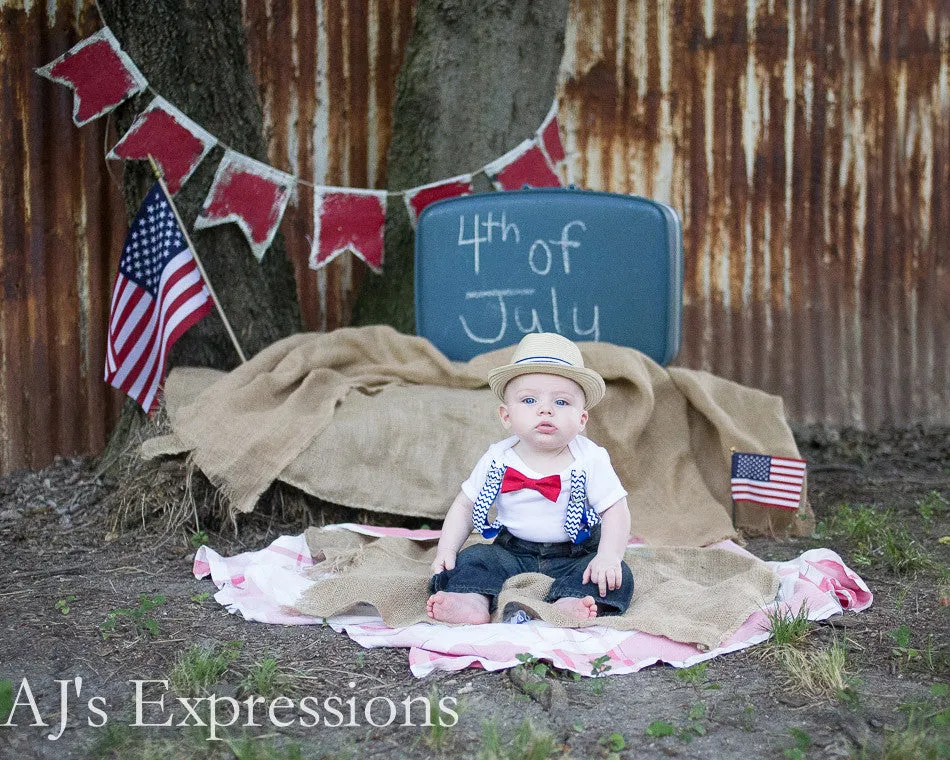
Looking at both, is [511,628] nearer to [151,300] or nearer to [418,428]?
[418,428]

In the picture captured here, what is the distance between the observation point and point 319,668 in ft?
8.24

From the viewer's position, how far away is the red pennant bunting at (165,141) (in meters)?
4.43

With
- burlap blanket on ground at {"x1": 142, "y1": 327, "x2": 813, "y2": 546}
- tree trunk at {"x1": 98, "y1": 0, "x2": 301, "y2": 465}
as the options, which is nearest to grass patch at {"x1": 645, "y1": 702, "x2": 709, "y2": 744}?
burlap blanket on ground at {"x1": 142, "y1": 327, "x2": 813, "y2": 546}

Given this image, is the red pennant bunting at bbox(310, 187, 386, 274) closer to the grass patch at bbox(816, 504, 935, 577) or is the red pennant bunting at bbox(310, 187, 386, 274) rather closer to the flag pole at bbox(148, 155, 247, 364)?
the flag pole at bbox(148, 155, 247, 364)

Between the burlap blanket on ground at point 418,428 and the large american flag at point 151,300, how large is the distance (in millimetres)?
157

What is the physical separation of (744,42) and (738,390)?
2.40 m

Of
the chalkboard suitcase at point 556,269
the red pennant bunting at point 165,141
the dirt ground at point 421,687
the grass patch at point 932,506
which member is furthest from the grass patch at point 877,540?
the red pennant bunting at point 165,141

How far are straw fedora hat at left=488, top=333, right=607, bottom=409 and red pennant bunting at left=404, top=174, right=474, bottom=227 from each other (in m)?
1.95

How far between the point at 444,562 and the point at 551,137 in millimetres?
2679

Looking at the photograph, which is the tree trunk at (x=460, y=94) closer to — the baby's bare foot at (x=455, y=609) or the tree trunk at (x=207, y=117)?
the tree trunk at (x=207, y=117)

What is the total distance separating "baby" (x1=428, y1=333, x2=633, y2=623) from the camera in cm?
285

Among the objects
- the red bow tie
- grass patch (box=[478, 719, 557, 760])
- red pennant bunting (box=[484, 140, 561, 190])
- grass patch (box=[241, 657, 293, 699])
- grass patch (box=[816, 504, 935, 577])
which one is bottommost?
grass patch (box=[816, 504, 935, 577])

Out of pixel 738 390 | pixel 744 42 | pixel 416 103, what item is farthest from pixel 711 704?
pixel 744 42

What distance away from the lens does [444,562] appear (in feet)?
9.58
